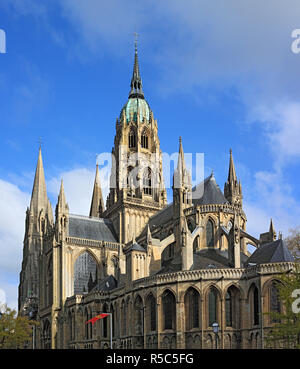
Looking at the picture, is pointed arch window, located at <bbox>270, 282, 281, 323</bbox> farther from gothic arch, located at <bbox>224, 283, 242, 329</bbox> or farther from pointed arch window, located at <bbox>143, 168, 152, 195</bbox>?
pointed arch window, located at <bbox>143, 168, 152, 195</bbox>

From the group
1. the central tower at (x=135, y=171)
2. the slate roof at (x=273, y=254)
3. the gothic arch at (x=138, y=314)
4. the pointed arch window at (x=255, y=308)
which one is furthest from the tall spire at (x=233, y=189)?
the pointed arch window at (x=255, y=308)

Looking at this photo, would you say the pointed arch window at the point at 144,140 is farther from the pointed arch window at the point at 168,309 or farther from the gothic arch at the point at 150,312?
the pointed arch window at the point at 168,309

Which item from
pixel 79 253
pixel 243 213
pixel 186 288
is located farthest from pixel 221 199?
pixel 79 253

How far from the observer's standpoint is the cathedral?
54.6m

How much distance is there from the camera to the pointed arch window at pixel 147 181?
Answer: 9238cm

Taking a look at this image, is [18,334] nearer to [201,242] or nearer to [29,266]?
[201,242]

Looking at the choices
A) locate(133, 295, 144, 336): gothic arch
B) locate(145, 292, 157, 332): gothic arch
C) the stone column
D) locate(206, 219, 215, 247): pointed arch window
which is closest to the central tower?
locate(206, 219, 215, 247): pointed arch window

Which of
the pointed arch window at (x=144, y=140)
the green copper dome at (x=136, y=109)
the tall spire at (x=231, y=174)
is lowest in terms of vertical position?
the tall spire at (x=231, y=174)

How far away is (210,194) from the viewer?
7075 centimetres

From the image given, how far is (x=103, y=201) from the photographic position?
108875 millimetres

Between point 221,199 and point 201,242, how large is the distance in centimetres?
628

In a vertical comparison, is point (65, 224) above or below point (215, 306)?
above

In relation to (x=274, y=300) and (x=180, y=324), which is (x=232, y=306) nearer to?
(x=274, y=300)

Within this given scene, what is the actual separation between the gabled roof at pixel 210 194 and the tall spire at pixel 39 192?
1820 inches
